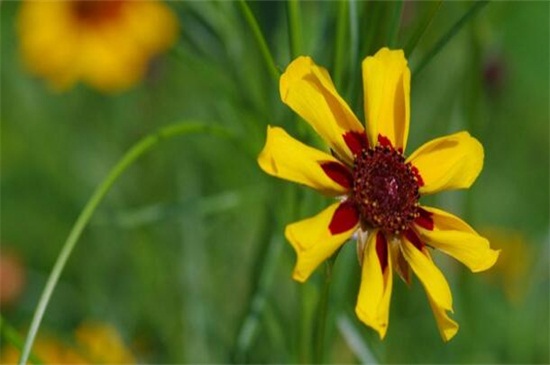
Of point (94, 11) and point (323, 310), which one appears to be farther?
point (94, 11)

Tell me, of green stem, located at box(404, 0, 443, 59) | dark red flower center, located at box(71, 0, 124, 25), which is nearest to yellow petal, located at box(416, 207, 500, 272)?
green stem, located at box(404, 0, 443, 59)

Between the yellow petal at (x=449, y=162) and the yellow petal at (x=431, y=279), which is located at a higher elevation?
the yellow petal at (x=449, y=162)

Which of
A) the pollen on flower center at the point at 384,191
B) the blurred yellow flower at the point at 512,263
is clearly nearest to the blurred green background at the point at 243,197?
the blurred yellow flower at the point at 512,263

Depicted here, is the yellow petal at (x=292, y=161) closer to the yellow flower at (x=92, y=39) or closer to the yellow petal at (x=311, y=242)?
the yellow petal at (x=311, y=242)

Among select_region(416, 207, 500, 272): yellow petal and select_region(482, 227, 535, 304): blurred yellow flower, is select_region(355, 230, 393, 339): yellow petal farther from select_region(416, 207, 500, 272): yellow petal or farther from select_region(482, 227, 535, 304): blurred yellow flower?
select_region(482, 227, 535, 304): blurred yellow flower

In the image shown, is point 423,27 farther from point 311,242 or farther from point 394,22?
point 311,242

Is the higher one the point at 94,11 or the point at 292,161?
the point at 94,11

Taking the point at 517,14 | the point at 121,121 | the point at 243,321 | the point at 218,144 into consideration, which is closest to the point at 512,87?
the point at 517,14

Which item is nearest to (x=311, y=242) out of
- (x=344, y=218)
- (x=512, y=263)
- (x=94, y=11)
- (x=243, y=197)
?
(x=344, y=218)
